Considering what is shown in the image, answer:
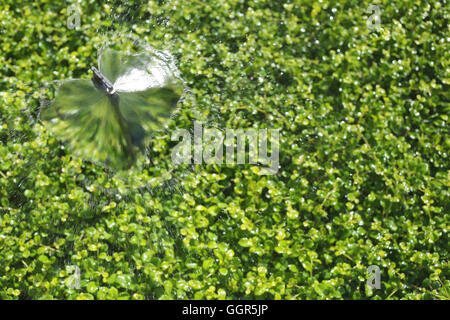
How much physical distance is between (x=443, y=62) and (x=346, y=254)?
174cm

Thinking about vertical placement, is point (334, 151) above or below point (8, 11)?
below

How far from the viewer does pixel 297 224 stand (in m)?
2.44

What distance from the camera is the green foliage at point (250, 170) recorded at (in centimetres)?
228

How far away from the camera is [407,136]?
9.86 ft

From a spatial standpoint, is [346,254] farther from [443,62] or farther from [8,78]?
[8,78]

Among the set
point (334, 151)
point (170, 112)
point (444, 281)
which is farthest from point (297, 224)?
point (170, 112)

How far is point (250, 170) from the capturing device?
2660 mm

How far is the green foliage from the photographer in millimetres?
2279

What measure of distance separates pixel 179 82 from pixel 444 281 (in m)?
1.98
